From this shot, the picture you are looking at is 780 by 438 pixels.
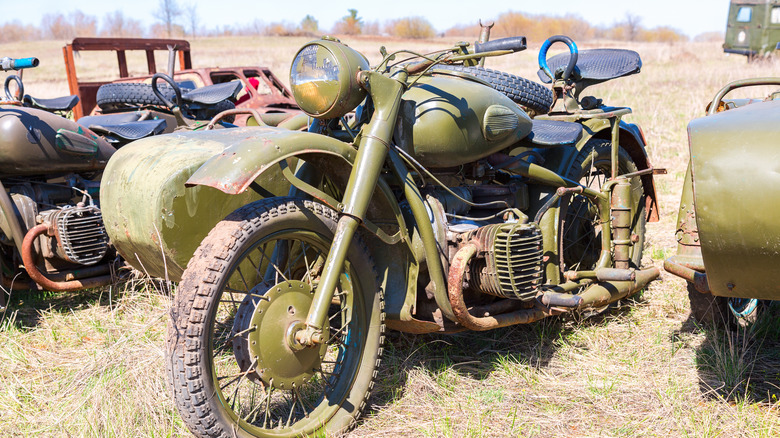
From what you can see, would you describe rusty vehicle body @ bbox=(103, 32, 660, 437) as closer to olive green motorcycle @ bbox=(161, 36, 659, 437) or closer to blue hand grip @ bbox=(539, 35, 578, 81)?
olive green motorcycle @ bbox=(161, 36, 659, 437)

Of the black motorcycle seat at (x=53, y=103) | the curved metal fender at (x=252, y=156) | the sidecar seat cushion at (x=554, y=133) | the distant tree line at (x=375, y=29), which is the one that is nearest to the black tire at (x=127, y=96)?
the black motorcycle seat at (x=53, y=103)

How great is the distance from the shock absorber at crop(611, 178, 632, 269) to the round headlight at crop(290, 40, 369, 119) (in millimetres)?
1656

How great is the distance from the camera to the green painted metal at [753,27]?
21.7 m

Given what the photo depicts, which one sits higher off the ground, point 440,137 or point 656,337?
point 440,137

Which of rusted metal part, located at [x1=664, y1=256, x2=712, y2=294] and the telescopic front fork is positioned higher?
the telescopic front fork

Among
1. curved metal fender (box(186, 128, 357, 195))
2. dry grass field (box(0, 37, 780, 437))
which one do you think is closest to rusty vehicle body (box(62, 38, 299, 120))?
dry grass field (box(0, 37, 780, 437))

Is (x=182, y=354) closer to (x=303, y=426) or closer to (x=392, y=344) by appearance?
(x=303, y=426)

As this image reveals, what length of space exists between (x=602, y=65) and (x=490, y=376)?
208 cm

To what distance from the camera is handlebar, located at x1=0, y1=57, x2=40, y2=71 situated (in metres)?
3.97

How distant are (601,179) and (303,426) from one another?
302cm

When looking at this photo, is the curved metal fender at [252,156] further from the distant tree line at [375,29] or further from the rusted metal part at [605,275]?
the distant tree line at [375,29]

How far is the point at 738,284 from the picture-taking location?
2420mm

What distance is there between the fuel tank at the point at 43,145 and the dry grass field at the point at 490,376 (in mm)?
883

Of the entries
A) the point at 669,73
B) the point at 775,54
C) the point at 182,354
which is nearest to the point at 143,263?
the point at 182,354
